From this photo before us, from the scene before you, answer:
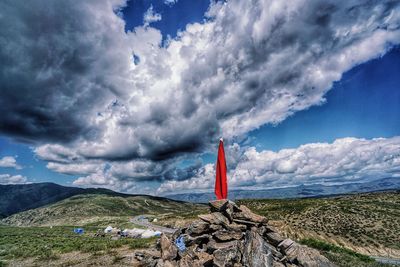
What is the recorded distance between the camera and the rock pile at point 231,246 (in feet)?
59.5

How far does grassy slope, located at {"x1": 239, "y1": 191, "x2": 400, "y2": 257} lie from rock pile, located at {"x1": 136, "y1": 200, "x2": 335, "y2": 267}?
29.3 metres

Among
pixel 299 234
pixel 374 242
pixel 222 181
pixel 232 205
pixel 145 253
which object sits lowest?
pixel 374 242

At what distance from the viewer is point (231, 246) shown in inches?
758

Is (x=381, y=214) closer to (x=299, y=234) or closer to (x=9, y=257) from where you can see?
(x=299, y=234)

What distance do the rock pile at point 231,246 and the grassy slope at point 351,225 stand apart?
29.3m

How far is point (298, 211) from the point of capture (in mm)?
81688

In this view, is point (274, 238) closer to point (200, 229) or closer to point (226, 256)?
point (226, 256)

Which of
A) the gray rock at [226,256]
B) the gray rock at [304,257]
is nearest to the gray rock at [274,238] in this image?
the gray rock at [304,257]

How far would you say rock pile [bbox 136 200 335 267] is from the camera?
714 inches

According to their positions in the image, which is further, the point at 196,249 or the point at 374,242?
the point at 374,242

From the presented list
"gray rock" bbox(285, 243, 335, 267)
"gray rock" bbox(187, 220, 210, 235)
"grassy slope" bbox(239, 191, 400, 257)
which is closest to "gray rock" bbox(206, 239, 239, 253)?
"gray rock" bbox(187, 220, 210, 235)

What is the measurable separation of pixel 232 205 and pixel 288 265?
22.4 feet

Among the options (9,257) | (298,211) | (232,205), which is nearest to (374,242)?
(298,211)

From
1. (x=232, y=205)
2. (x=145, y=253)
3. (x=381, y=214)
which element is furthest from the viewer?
(x=381, y=214)
